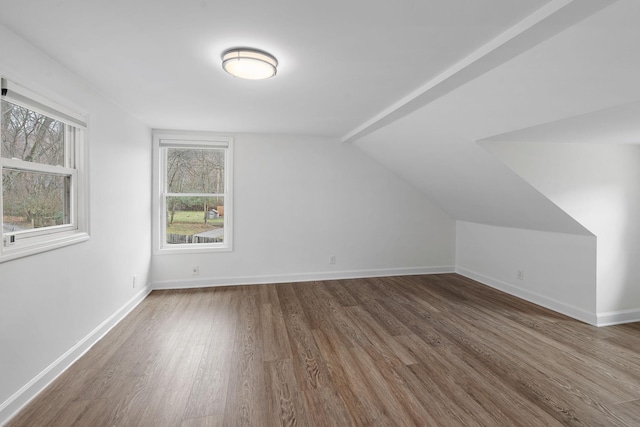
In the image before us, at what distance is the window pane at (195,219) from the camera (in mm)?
4344

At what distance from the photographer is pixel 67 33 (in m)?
1.76

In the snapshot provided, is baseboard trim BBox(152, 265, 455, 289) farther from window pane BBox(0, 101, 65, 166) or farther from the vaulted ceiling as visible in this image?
window pane BBox(0, 101, 65, 166)

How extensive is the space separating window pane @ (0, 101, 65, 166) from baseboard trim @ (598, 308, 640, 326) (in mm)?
5206

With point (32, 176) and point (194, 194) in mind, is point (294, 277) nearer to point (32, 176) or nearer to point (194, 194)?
point (194, 194)

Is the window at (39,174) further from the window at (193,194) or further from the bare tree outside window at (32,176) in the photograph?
the window at (193,194)

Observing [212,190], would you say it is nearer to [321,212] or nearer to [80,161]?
[321,212]

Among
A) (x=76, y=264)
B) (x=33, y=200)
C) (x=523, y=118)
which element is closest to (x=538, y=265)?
(x=523, y=118)

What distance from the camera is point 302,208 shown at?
4.57m

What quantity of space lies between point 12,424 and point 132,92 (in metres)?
2.50

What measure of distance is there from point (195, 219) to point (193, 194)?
0.38 meters

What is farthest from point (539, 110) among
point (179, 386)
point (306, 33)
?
point (179, 386)

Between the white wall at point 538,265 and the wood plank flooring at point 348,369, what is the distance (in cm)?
23

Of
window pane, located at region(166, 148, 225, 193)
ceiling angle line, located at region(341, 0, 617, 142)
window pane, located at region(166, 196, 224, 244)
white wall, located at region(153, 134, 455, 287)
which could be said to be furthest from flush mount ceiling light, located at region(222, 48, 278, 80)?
window pane, located at region(166, 196, 224, 244)

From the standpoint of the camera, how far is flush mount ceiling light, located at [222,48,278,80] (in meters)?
1.93
